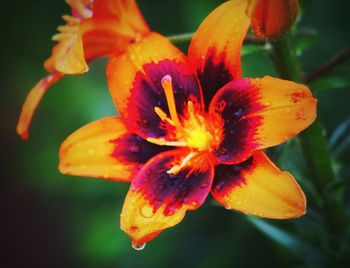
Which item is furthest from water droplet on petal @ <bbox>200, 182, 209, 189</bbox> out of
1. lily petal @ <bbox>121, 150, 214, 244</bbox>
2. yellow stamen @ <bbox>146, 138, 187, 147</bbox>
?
yellow stamen @ <bbox>146, 138, 187, 147</bbox>

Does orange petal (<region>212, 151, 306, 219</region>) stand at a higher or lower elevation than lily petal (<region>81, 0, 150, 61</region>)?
lower

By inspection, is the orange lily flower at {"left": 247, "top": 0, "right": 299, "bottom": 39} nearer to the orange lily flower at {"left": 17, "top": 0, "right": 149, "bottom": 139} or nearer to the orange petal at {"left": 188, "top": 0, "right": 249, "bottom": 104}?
the orange petal at {"left": 188, "top": 0, "right": 249, "bottom": 104}

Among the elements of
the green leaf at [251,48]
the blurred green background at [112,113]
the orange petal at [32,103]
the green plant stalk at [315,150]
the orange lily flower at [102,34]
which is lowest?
the blurred green background at [112,113]

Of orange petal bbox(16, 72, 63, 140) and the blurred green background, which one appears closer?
orange petal bbox(16, 72, 63, 140)

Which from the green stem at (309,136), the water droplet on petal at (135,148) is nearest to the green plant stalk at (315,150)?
the green stem at (309,136)

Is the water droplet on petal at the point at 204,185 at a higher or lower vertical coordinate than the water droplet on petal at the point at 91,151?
lower

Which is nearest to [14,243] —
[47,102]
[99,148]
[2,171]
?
[2,171]

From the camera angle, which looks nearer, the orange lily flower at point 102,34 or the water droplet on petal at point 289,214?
the water droplet on petal at point 289,214

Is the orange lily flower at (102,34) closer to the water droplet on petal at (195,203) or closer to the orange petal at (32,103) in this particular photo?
the orange petal at (32,103)

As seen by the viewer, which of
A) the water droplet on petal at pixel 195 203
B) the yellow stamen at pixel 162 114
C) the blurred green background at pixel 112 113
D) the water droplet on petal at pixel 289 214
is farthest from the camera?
the blurred green background at pixel 112 113
